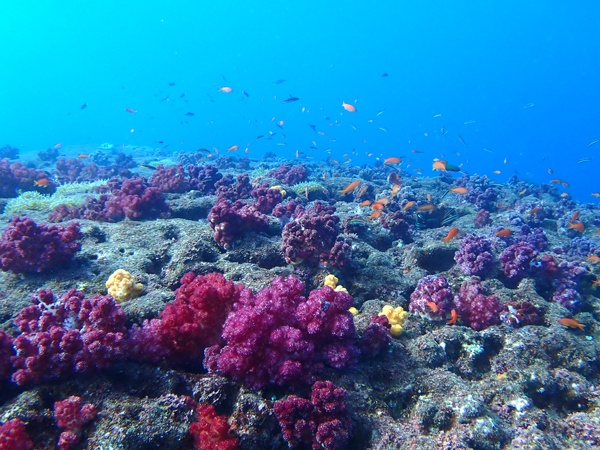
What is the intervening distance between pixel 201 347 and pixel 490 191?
14.4m

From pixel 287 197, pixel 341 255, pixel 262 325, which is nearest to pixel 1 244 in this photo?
pixel 262 325

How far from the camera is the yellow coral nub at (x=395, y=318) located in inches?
175

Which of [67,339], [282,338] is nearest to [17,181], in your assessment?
[67,339]

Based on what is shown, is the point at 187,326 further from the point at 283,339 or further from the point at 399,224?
the point at 399,224

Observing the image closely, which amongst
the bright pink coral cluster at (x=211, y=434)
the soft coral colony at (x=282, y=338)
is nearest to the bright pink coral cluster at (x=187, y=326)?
the soft coral colony at (x=282, y=338)

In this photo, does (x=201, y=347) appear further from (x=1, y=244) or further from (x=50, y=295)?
(x=1, y=244)

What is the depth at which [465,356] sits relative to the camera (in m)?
4.21

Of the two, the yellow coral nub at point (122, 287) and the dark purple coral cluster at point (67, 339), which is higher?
the yellow coral nub at point (122, 287)

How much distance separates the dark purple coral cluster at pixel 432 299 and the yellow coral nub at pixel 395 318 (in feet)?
1.77

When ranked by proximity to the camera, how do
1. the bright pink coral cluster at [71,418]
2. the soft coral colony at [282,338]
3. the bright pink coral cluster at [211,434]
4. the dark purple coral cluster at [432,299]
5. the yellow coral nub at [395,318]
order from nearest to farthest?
the bright pink coral cluster at [71,418], the bright pink coral cluster at [211,434], the soft coral colony at [282,338], the yellow coral nub at [395,318], the dark purple coral cluster at [432,299]

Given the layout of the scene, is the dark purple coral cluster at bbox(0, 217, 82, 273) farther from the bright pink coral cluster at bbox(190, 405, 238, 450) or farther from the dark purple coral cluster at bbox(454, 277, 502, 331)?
the dark purple coral cluster at bbox(454, 277, 502, 331)

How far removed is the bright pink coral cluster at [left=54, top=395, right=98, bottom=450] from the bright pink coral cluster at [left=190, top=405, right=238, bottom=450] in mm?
945

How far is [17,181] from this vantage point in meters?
12.0

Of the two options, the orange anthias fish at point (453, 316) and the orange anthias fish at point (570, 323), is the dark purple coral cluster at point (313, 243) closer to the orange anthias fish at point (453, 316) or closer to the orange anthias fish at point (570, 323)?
the orange anthias fish at point (453, 316)
